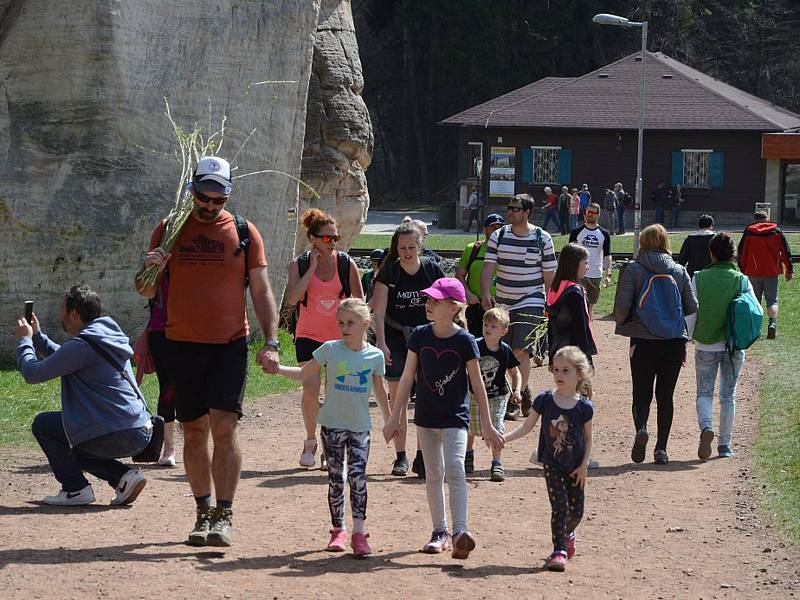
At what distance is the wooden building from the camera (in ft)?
148

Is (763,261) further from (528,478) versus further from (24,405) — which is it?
(24,405)

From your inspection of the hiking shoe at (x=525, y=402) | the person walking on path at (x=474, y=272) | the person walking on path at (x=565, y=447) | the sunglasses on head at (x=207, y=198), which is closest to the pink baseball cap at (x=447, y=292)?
the person walking on path at (x=565, y=447)

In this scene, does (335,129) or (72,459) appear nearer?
(72,459)

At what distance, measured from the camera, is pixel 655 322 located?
10.2 metres

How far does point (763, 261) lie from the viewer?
18.0 metres

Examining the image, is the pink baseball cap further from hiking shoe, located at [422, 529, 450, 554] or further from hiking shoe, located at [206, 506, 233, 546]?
hiking shoe, located at [206, 506, 233, 546]

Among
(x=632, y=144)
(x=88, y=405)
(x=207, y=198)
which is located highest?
(x=632, y=144)

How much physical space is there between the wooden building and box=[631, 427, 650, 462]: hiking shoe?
3471 centimetres

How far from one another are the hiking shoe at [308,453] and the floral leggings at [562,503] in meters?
2.74

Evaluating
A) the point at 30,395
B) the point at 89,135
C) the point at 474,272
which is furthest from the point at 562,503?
the point at 89,135

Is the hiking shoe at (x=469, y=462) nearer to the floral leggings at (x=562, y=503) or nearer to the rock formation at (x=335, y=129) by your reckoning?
the floral leggings at (x=562, y=503)

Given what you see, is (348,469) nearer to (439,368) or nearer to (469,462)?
(439,368)

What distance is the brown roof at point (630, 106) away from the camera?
45.1 meters

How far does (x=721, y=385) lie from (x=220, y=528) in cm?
503
